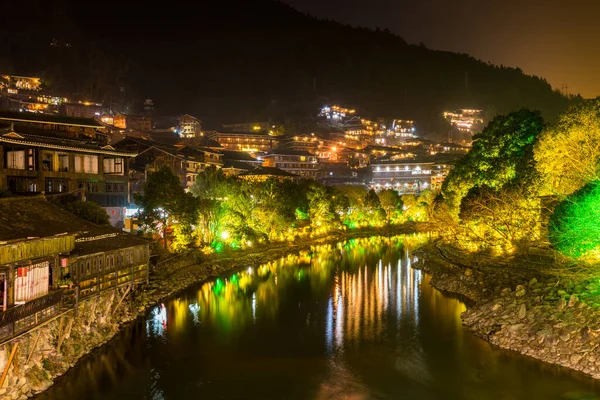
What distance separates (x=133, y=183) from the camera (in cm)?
4772

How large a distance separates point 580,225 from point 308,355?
Result: 42.1 feet

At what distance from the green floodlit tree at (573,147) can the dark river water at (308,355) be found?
9.20 m

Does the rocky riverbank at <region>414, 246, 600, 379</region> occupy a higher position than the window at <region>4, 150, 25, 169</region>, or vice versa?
the window at <region>4, 150, 25, 169</region>

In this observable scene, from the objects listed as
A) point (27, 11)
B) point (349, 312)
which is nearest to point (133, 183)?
point (349, 312)

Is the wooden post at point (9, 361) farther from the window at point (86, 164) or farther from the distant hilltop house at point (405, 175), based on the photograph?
the distant hilltop house at point (405, 175)

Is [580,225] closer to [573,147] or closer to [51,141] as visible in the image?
[573,147]

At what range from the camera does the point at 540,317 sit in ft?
62.1

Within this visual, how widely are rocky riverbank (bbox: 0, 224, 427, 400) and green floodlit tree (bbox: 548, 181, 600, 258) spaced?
804 inches

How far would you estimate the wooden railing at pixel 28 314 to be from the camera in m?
12.5

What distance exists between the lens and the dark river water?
15719mm

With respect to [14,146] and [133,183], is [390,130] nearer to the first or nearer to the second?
[133,183]

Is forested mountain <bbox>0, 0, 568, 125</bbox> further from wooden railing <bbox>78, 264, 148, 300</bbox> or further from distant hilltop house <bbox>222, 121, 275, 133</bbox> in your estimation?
wooden railing <bbox>78, 264, 148, 300</bbox>

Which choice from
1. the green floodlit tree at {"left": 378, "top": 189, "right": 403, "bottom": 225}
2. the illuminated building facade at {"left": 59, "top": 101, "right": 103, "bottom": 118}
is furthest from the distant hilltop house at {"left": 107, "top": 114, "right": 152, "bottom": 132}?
the green floodlit tree at {"left": 378, "top": 189, "right": 403, "bottom": 225}

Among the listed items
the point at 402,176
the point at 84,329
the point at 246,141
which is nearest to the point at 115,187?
the point at 84,329
